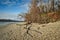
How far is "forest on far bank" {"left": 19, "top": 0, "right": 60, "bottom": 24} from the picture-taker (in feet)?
6.59

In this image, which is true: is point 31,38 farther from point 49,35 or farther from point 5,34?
point 5,34

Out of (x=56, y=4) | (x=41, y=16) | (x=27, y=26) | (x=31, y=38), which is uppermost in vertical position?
(x=56, y=4)

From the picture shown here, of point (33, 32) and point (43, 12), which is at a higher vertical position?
point (43, 12)

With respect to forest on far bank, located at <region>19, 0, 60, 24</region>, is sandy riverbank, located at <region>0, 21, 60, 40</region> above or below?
below

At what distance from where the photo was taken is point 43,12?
79.5 inches

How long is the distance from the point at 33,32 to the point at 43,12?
0.33m

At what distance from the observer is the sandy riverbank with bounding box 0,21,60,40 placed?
1.94 m

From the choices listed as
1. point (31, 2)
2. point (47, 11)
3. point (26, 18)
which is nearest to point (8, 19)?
point (26, 18)

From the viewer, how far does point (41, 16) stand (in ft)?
6.59

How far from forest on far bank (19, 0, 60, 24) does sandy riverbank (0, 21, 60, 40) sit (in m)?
0.07

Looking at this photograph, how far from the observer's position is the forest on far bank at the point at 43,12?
201 centimetres

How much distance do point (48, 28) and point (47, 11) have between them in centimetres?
25

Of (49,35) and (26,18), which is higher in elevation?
(26,18)

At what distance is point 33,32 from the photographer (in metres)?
1.99
